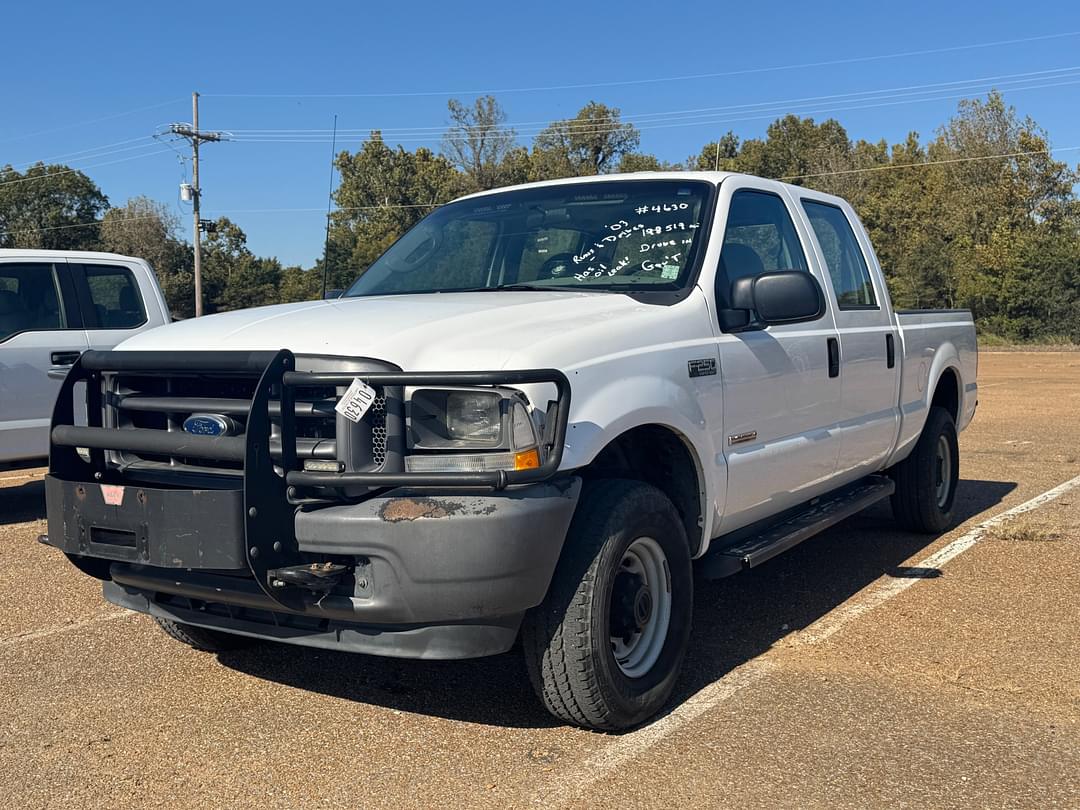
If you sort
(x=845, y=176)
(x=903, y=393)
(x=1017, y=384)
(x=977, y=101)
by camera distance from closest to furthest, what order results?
(x=903, y=393)
(x=1017, y=384)
(x=977, y=101)
(x=845, y=176)

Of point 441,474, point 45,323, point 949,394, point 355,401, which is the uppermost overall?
point 45,323

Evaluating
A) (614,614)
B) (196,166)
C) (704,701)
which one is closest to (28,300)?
(614,614)

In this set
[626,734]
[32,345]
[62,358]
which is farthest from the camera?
[62,358]

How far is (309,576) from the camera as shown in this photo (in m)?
3.27

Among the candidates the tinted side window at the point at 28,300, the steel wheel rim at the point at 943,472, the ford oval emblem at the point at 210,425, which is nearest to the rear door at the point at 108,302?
the tinted side window at the point at 28,300

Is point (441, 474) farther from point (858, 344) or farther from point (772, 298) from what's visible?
point (858, 344)

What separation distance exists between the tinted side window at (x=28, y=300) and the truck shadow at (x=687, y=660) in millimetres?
4427

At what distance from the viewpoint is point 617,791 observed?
3283 mm

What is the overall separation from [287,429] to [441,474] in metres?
0.51

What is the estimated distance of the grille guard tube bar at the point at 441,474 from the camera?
315 centimetres

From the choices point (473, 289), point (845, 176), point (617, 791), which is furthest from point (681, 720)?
point (845, 176)

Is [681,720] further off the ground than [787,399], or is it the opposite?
[787,399]

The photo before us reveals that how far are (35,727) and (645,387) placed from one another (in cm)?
249

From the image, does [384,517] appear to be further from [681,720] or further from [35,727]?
[35,727]
